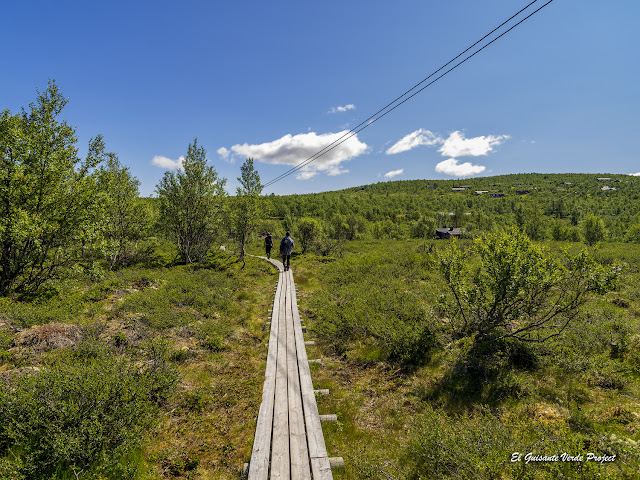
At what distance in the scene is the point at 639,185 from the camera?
535ft

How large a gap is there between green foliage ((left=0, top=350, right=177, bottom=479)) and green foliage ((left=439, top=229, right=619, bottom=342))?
29.7 feet

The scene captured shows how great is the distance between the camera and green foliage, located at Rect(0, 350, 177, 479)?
4.07 metres

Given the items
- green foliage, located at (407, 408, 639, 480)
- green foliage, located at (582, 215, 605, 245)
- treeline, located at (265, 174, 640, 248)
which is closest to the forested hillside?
green foliage, located at (407, 408, 639, 480)

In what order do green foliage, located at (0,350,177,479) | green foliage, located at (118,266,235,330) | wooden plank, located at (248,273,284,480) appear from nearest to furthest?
green foliage, located at (0,350,177,479) → wooden plank, located at (248,273,284,480) → green foliage, located at (118,266,235,330)

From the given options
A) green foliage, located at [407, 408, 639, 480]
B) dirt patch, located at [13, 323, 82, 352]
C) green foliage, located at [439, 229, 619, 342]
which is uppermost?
green foliage, located at [439, 229, 619, 342]

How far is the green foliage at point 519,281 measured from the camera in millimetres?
6969

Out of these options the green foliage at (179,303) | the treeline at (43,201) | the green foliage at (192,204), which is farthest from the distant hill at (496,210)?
the treeline at (43,201)

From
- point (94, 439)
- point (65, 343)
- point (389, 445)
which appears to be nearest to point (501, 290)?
point (389, 445)

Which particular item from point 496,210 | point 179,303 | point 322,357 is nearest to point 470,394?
point 322,357

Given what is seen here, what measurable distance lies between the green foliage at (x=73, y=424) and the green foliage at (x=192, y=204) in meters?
19.8

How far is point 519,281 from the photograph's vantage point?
285 inches

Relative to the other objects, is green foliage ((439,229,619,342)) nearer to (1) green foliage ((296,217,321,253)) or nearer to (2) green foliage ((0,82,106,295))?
(2) green foliage ((0,82,106,295))

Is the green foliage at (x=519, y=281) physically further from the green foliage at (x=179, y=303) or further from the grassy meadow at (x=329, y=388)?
the green foliage at (x=179, y=303)

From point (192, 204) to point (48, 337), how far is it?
1741 cm
